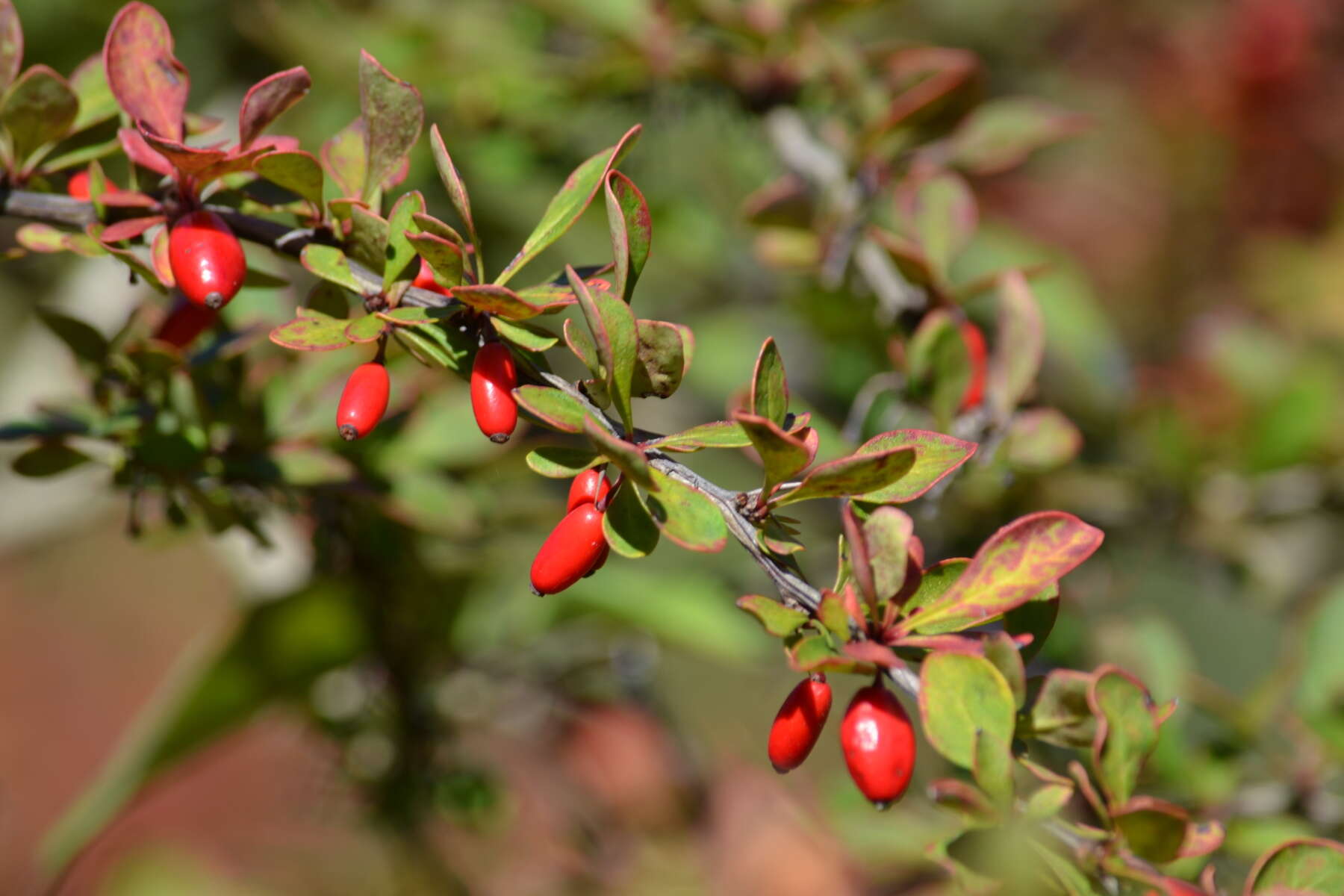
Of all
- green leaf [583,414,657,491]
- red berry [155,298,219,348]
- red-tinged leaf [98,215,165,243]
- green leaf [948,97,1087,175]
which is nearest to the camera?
green leaf [583,414,657,491]

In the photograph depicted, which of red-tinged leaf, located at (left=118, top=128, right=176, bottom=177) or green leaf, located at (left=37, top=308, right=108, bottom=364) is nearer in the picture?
red-tinged leaf, located at (left=118, top=128, right=176, bottom=177)

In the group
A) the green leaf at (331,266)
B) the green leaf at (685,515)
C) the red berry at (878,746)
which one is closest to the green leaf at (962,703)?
the red berry at (878,746)

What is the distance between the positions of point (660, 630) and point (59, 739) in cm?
254

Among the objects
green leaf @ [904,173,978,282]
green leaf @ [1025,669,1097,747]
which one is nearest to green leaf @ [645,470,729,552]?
green leaf @ [1025,669,1097,747]

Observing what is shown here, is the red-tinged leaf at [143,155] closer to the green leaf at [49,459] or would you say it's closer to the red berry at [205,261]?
the red berry at [205,261]

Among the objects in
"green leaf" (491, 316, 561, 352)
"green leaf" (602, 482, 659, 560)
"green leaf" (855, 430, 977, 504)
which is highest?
"green leaf" (491, 316, 561, 352)

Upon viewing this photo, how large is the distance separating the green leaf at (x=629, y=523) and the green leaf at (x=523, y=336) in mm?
78

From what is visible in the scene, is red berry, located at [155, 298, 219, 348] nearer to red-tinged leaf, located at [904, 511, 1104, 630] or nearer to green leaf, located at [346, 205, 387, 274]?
green leaf, located at [346, 205, 387, 274]

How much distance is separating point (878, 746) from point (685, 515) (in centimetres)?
14

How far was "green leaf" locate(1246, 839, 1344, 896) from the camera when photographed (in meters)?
0.53

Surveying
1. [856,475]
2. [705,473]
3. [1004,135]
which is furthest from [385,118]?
[705,473]

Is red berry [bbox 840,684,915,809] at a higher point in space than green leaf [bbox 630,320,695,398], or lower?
lower

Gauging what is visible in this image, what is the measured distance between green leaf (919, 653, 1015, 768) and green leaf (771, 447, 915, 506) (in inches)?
3.3

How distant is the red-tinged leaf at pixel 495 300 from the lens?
0.44 m
